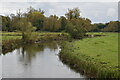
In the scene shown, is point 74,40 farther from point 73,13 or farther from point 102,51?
point 73,13

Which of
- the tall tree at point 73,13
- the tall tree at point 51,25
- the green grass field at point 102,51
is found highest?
the tall tree at point 73,13

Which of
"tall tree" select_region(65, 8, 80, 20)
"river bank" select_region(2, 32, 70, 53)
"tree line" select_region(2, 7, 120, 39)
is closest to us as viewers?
"river bank" select_region(2, 32, 70, 53)

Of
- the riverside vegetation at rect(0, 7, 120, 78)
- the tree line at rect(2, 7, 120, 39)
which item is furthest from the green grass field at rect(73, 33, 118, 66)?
the tree line at rect(2, 7, 120, 39)

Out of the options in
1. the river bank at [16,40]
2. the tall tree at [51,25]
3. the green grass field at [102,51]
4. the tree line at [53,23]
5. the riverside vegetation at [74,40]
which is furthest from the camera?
the tall tree at [51,25]

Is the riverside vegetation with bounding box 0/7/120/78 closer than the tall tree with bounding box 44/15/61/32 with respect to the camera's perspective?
Yes

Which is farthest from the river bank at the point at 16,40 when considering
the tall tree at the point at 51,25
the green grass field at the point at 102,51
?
the tall tree at the point at 51,25

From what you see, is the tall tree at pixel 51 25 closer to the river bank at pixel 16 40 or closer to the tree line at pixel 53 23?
the tree line at pixel 53 23

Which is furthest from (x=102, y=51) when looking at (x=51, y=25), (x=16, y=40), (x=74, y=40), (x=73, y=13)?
(x=73, y=13)

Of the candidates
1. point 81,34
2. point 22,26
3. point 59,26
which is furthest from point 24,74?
point 59,26

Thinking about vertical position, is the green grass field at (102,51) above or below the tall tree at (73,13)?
below

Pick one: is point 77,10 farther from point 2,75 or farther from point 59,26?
point 2,75

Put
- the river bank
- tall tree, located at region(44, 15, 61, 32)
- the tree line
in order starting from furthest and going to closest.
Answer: tall tree, located at region(44, 15, 61, 32)
the tree line
the river bank

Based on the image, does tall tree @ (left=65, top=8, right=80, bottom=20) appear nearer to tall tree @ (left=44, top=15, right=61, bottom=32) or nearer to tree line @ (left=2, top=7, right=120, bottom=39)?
tree line @ (left=2, top=7, right=120, bottom=39)

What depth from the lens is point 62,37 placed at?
66500 mm
